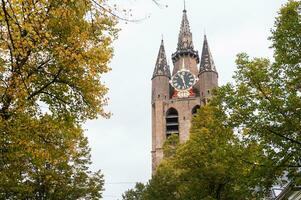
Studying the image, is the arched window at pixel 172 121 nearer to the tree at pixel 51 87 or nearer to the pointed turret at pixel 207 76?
the pointed turret at pixel 207 76

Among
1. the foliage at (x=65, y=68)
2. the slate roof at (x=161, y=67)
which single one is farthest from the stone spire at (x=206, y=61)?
the foliage at (x=65, y=68)

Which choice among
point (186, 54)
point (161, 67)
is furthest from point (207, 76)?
point (186, 54)

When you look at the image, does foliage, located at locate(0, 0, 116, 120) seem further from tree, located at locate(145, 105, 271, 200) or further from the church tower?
the church tower

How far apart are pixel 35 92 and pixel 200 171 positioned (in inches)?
348

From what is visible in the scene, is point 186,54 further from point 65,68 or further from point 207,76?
point 65,68

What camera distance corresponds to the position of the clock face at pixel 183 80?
58469 mm

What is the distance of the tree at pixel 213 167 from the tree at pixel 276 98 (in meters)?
0.51

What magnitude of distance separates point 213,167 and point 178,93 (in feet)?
135

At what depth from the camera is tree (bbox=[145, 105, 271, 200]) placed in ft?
38.7

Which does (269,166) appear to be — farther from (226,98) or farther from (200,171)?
(200,171)

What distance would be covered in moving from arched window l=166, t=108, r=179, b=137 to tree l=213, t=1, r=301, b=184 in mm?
41631

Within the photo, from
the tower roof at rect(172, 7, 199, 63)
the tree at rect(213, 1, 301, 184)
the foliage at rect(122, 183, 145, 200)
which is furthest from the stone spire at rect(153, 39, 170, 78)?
the tree at rect(213, 1, 301, 184)

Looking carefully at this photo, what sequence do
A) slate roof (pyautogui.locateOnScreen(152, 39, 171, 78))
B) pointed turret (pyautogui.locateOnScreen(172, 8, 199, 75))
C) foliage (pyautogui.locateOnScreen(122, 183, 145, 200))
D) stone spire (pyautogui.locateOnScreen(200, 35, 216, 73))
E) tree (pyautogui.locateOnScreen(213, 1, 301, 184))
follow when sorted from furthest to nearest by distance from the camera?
pointed turret (pyautogui.locateOnScreen(172, 8, 199, 75)), slate roof (pyautogui.locateOnScreen(152, 39, 171, 78)), stone spire (pyautogui.locateOnScreen(200, 35, 216, 73)), foliage (pyautogui.locateOnScreen(122, 183, 145, 200)), tree (pyautogui.locateOnScreen(213, 1, 301, 184))

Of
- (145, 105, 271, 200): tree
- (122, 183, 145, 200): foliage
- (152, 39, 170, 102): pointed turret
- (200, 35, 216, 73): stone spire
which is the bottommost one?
(145, 105, 271, 200): tree
